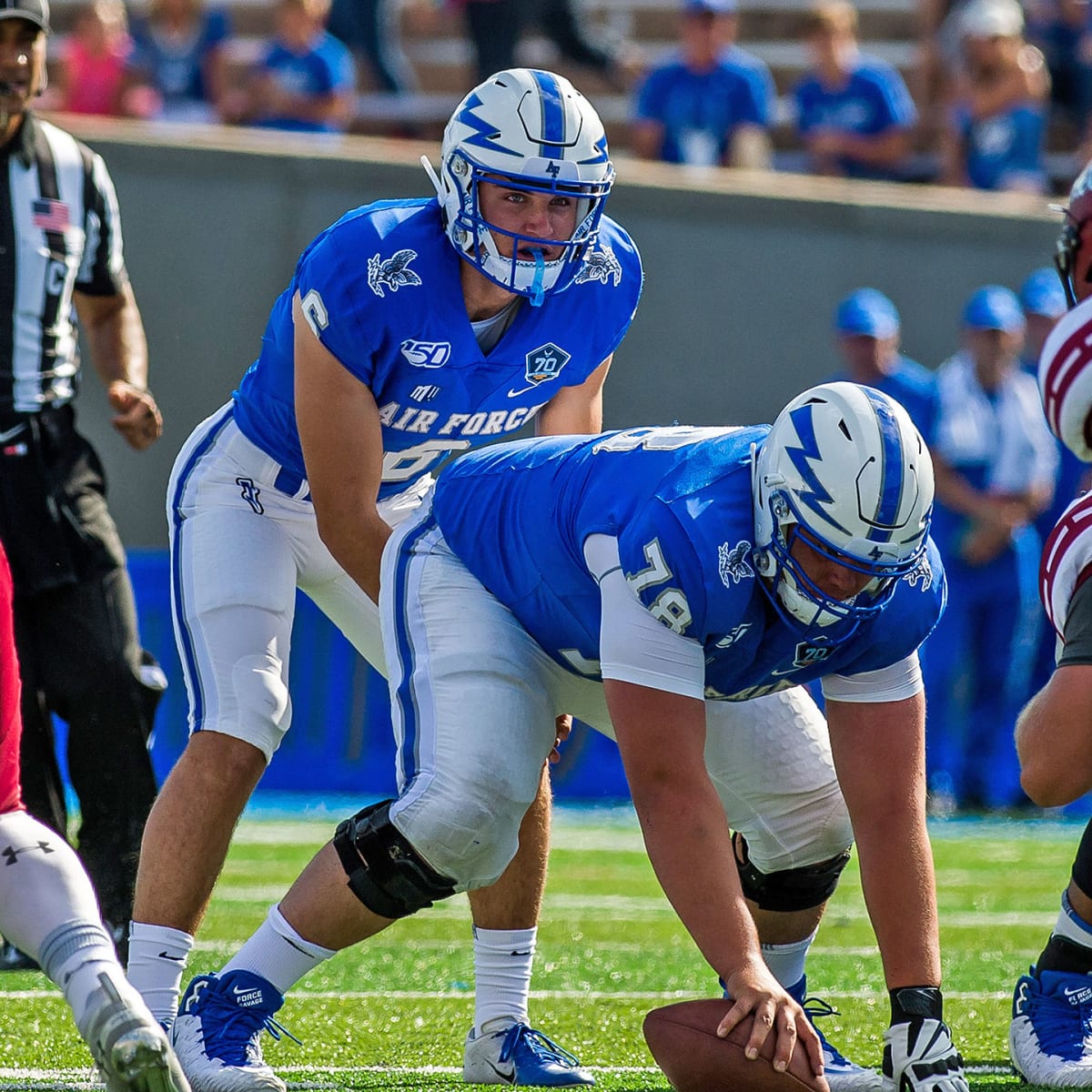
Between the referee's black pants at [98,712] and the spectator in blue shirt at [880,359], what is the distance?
4.51 m

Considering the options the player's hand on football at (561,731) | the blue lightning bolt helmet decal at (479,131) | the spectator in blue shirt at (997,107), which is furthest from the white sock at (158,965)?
the spectator in blue shirt at (997,107)

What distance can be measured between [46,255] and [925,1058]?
120 inches

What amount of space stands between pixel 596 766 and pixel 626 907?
7.99 feet

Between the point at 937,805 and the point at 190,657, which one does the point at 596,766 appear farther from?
the point at 190,657

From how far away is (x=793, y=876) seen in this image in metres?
3.69

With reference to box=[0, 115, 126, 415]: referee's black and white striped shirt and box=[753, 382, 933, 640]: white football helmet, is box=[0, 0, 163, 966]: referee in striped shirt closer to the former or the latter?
box=[0, 115, 126, 415]: referee's black and white striped shirt

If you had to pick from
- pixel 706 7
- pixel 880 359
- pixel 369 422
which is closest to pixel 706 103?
pixel 706 7

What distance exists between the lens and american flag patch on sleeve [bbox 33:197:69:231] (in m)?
4.98

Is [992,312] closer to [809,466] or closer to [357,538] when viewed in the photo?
[357,538]

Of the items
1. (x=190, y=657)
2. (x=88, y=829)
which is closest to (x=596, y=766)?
(x=88, y=829)

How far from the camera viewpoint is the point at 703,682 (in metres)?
3.12

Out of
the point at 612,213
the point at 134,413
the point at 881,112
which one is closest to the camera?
the point at 134,413

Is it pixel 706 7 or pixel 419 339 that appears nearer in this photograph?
pixel 419 339

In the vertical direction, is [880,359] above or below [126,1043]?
below
